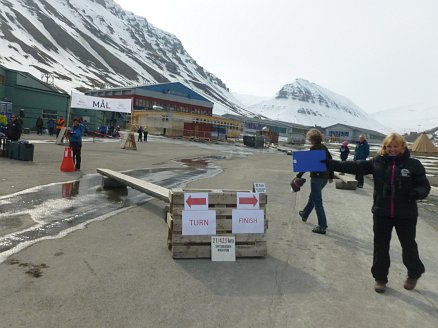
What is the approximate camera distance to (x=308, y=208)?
8.13 meters

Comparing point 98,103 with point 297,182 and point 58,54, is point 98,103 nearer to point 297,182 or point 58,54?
point 297,182

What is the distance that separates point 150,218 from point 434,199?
399 inches

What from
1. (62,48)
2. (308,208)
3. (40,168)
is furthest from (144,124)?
(62,48)

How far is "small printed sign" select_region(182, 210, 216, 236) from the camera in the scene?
5.45 meters

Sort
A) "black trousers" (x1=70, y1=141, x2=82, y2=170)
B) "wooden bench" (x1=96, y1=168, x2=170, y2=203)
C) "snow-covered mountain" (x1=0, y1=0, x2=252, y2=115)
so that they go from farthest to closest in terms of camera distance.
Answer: "snow-covered mountain" (x1=0, y1=0, x2=252, y2=115)
"black trousers" (x1=70, y1=141, x2=82, y2=170)
"wooden bench" (x1=96, y1=168, x2=170, y2=203)

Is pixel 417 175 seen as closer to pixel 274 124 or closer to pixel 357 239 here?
pixel 357 239

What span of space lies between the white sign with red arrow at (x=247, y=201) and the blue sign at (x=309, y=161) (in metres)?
0.80

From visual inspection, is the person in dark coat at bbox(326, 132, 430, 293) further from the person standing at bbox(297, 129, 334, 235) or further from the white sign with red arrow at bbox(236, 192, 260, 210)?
the person standing at bbox(297, 129, 334, 235)

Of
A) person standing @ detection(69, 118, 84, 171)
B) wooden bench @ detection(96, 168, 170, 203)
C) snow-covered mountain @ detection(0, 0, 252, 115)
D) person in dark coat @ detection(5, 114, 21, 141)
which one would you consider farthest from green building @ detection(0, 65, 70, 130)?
snow-covered mountain @ detection(0, 0, 252, 115)

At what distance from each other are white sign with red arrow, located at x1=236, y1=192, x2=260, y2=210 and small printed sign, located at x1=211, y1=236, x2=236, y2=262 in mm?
445

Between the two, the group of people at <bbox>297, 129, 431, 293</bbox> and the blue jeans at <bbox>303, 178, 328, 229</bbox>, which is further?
the blue jeans at <bbox>303, 178, 328, 229</bbox>

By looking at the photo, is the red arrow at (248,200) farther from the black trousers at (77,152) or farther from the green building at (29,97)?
the green building at (29,97)

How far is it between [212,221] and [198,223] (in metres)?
0.19

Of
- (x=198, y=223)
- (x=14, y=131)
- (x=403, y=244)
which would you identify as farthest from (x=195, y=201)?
(x=14, y=131)
